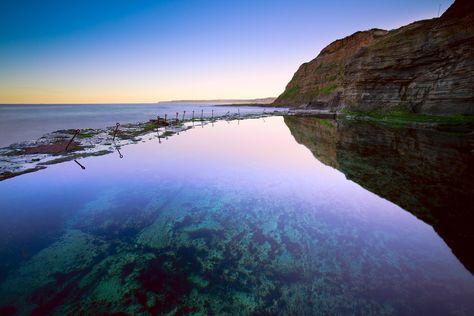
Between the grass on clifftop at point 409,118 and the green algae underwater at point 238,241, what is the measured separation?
1174 centimetres

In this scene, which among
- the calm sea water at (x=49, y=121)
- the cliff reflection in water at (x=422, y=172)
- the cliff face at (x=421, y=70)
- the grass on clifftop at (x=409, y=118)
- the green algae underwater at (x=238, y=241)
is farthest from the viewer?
the calm sea water at (x=49, y=121)

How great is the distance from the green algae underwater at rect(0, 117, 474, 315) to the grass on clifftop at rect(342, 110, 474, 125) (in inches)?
462

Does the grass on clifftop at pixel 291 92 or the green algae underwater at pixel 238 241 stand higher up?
the grass on clifftop at pixel 291 92

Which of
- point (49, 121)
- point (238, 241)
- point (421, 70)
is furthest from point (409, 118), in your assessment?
point (49, 121)

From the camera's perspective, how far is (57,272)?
5727mm

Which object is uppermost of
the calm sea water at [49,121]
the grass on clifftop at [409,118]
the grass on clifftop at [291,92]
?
the grass on clifftop at [291,92]

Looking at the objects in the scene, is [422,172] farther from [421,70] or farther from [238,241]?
[421,70]

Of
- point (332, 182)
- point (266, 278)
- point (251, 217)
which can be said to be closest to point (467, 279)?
point (266, 278)

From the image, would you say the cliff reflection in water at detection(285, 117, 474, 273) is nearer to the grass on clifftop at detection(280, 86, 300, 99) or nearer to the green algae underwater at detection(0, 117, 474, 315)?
the green algae underwater at detection(0, 117, 474, 315)

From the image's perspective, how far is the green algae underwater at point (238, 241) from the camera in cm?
478

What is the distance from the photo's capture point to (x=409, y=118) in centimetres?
2930

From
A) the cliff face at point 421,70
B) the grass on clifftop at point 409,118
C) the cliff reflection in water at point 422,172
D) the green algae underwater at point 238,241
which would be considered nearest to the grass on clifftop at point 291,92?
Result: the cliff face at point 421,70

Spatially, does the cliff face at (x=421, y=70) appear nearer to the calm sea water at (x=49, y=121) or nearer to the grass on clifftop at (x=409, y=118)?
the grass on clifftop at (x=409, y=118)

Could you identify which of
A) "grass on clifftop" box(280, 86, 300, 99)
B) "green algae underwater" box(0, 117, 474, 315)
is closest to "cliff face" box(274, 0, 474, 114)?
"green algae underwater" box(0, 117, 474, 315)
